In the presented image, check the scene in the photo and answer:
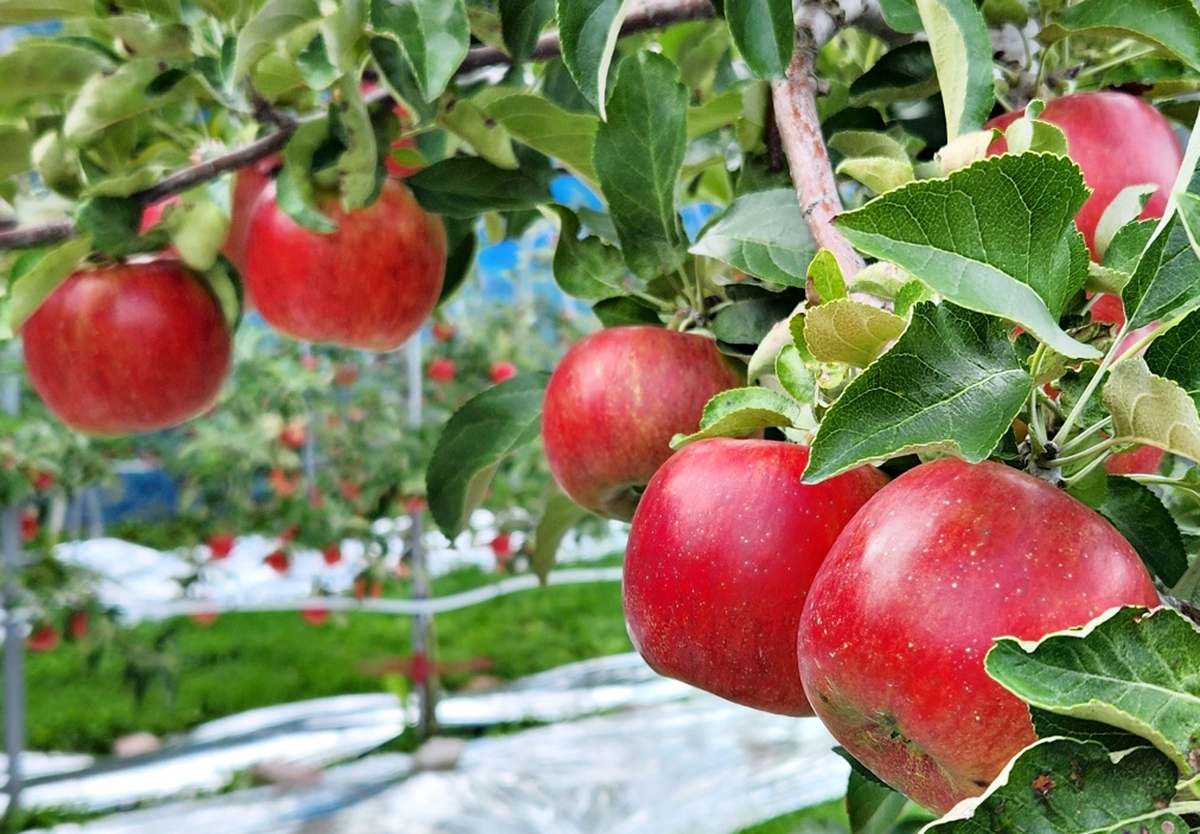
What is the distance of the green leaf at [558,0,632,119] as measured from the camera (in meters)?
0.45

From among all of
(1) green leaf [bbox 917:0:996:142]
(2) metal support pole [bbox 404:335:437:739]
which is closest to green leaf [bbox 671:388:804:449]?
(1) green leaf [bbox 917:0:996:142]

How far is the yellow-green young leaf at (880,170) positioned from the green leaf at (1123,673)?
0.56ft

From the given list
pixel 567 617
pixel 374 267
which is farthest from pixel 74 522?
pixel 374 267

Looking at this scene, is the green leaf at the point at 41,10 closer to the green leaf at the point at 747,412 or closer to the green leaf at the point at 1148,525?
the green leaf at the point at 747,412

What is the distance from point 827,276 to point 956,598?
11cm

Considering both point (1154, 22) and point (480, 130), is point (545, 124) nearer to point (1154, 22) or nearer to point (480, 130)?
point (480, 130)

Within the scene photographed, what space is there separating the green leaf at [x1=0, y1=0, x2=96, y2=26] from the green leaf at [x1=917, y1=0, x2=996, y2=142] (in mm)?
575

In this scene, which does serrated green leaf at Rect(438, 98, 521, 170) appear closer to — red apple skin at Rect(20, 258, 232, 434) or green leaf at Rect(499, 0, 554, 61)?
green leaf at Rect(499, 0, 554, 61)

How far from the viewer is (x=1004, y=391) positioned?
30 centimetres

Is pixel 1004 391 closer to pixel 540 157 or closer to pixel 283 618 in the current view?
pixel 540 157

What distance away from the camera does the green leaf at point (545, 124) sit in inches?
24.4

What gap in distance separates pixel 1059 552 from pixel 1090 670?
0.04m

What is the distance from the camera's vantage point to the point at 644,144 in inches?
21.7


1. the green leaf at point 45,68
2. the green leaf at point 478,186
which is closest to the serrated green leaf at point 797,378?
the green leaf at point 478,186
